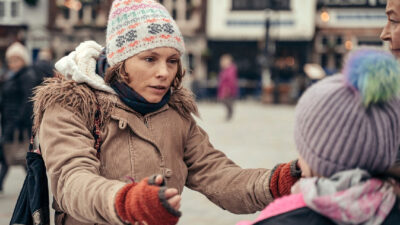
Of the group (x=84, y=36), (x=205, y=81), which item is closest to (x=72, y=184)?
(x=205, y=81)

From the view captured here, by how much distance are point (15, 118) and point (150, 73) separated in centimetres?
472

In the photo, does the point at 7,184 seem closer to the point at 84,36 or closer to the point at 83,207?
the point at 83,207

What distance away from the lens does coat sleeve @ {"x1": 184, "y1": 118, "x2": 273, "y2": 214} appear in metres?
1.98

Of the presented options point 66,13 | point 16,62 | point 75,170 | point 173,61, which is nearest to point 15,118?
point 16,62

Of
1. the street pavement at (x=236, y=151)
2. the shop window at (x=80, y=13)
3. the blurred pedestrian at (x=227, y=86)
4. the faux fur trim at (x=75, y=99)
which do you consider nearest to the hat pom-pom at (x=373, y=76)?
the faux fur trim at (x=75, y=99)

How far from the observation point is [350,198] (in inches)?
51.5

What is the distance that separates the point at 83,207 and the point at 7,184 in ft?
17.7

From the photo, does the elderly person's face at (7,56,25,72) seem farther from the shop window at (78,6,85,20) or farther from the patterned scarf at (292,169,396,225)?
the shop window at (78,6,85,20)

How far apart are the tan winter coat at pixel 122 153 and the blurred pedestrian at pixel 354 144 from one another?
0.59m

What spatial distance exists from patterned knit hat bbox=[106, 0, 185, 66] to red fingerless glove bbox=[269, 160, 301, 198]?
62 centimetres

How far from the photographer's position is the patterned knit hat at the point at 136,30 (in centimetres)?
196

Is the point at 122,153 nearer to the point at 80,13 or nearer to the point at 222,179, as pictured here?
the point at 222,179

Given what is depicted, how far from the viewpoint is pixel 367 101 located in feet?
4.22

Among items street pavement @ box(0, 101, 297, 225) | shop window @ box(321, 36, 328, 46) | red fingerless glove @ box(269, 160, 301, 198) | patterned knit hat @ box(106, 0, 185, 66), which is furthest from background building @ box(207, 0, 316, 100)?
red fingerless glove @ box(269, 160, 301, 198)
